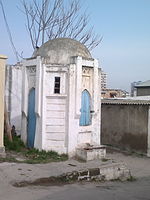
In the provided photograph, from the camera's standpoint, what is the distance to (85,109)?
11.6 meters

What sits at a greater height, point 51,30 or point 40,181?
point 51,30

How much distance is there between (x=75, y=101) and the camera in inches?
440

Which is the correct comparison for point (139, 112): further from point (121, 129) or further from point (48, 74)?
point (48, 74)

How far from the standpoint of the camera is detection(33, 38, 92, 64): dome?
1145 cm

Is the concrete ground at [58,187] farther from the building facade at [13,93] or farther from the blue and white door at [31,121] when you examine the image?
the building facade at [13,93]

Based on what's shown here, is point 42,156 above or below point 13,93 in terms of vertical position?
below

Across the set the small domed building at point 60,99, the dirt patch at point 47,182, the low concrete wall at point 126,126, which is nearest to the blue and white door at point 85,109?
the small domed building at point 60,99

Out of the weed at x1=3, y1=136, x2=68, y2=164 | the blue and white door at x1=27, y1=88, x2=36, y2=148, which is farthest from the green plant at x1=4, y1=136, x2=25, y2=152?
the blue and white door at x1=27, y1=88, x2=36, y2=148

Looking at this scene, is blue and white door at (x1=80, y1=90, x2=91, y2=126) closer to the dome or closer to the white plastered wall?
the white plastered wall

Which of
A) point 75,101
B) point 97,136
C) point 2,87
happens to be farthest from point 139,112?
point 2,87

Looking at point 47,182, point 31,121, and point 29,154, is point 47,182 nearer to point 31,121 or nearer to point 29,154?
point 29,154

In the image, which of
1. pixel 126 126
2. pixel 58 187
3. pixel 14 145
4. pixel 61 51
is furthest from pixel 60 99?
pixel 126 126

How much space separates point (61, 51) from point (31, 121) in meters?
2.88

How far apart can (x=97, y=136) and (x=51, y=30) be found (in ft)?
42.2
